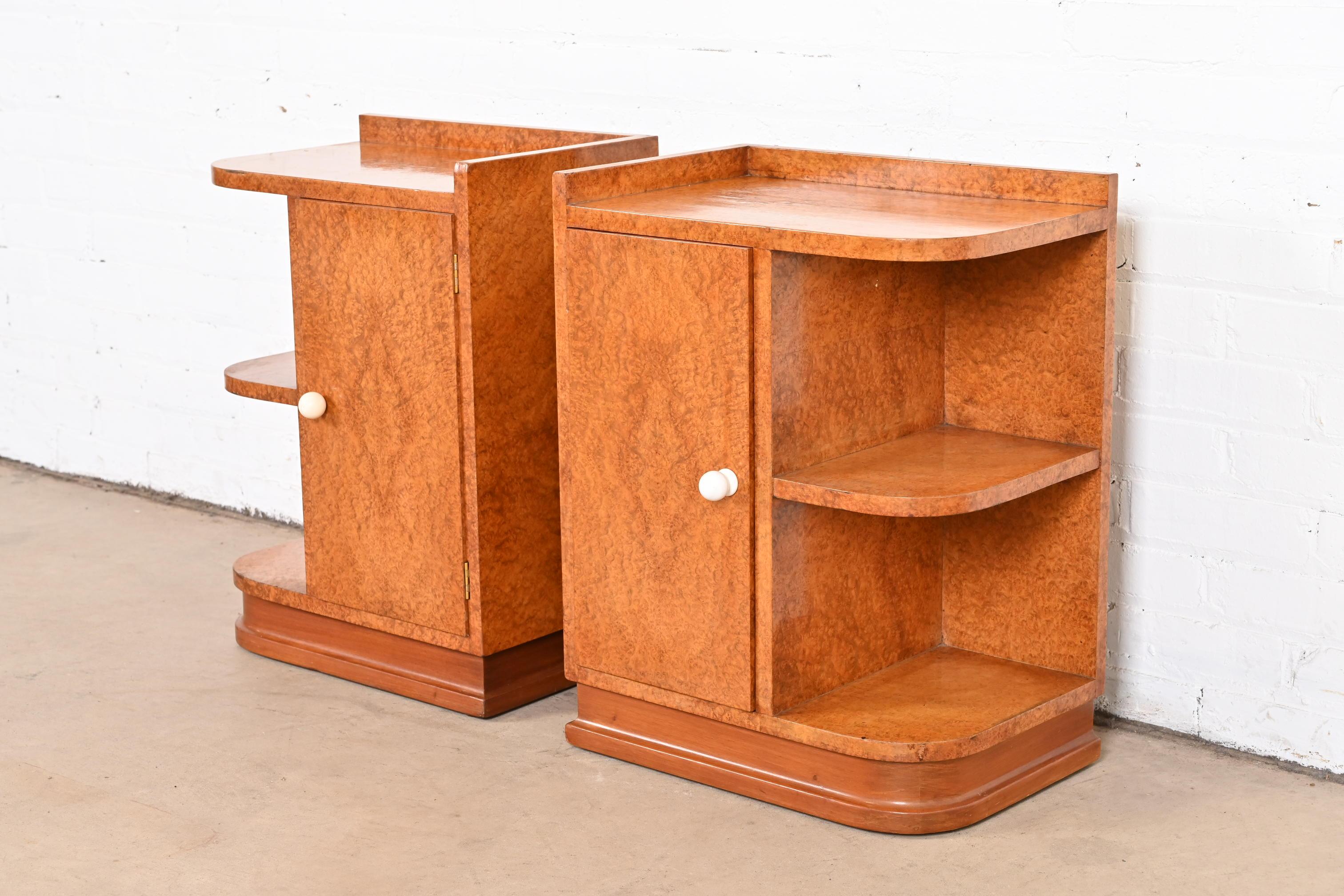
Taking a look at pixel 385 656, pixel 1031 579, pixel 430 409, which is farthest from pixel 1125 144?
pixel 385 656

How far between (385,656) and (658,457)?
77 centimetres

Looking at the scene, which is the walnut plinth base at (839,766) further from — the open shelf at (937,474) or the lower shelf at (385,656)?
the open shelf at (937,474)

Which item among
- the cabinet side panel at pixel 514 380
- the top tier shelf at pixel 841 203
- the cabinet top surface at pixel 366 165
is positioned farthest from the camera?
the cabinet top surface at pixel 366 165

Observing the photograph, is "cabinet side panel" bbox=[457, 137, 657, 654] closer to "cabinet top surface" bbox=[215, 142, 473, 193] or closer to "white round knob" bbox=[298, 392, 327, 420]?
"cabinet top surface" bbox=[215, 142, 473, 193]

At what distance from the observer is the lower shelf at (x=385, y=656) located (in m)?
3.00

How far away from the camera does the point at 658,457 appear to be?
8.63 feet

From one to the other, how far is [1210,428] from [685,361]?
2.89ft

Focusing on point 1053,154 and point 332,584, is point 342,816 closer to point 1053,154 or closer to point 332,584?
point 332,584

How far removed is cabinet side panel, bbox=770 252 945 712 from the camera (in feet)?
8.34

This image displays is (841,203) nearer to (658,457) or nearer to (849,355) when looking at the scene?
(849,355)

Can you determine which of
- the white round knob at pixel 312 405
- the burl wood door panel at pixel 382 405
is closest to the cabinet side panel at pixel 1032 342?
the burl wood door panel at pixel 382 405

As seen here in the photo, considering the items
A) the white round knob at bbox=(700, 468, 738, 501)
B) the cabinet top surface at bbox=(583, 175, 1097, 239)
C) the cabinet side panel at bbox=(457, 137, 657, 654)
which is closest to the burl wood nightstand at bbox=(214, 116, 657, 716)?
the cabinet side panel at bbox=(457, 137, 657, 654)

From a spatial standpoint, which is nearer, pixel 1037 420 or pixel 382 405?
pixel 1037 420

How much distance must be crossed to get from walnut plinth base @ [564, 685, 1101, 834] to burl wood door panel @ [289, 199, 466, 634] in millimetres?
349
